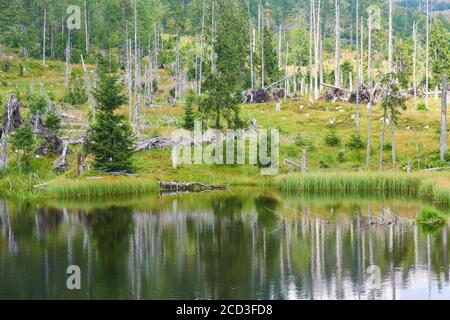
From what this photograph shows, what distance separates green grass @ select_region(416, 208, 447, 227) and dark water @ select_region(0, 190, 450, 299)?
742 mm

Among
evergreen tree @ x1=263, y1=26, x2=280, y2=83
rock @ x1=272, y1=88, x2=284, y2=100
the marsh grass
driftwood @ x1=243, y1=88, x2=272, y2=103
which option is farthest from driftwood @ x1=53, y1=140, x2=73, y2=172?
evergreen tree @ x1=263, y1=26, x2=280, y2=83

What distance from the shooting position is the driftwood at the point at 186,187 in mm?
57469

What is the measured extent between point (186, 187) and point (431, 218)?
23.9 metres

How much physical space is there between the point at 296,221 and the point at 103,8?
104 meters

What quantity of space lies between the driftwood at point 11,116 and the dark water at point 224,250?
15323 mm

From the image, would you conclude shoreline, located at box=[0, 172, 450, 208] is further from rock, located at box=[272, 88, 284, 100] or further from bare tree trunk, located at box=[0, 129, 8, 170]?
rock, located at box=[272, 88, 284, 100]

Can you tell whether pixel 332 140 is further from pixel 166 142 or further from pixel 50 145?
pixel 50 145

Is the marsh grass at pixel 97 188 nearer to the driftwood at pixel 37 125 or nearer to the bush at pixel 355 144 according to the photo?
the driftwood at pixel 37 125

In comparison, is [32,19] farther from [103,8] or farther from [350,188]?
[350,188]

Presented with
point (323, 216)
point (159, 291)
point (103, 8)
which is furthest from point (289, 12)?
point (159, 291)

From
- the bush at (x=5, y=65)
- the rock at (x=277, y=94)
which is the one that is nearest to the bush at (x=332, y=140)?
the rock at (x=277, y=94)

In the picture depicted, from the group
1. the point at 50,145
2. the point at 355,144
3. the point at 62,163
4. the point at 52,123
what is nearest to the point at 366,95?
the point at 355,144

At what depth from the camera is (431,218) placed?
3897 centimetres
